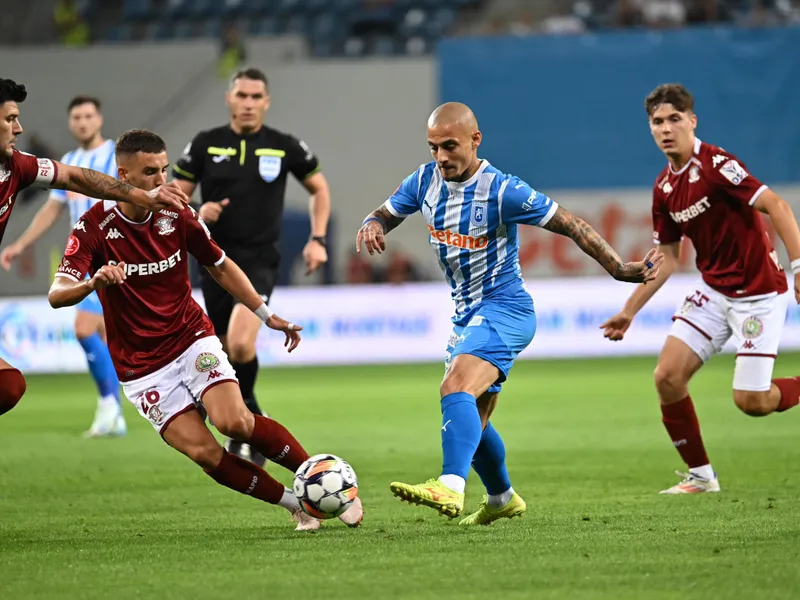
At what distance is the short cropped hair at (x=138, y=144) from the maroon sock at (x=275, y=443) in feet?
4.49

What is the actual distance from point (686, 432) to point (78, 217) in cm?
533

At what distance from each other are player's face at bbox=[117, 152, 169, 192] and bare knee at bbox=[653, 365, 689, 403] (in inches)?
119

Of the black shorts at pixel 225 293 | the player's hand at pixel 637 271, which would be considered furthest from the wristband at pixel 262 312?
the black shorts at pixel 225 293

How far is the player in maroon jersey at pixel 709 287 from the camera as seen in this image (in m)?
7.06

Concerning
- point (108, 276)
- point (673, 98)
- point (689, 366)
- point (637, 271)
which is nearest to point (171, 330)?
point (108, 276)

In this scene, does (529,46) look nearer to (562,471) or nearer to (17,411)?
(17,411)

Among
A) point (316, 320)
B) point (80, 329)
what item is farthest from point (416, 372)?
point (80, 329)

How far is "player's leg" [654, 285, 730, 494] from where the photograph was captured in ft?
23.5

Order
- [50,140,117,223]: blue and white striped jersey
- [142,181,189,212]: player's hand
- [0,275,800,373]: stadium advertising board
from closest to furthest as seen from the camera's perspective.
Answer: [142,181,189,212]: player's hand, [50,140,117,223]: blue and white striped jersey, [0,275,800,373]: stadium advertising board

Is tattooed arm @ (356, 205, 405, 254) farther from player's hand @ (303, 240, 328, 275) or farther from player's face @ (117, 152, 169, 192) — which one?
player's hand @ (303, 240, 328, 275)

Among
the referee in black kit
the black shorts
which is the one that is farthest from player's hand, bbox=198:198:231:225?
the black shorts

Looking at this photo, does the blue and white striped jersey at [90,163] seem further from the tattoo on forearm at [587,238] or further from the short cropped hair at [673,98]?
the tattoo on forearm at [587,238]

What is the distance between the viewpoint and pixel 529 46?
21.0 meters

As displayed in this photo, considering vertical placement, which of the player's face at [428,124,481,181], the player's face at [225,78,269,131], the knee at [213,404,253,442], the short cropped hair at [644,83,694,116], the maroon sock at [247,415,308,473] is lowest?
the maroon sock at [247,415,308,473]
